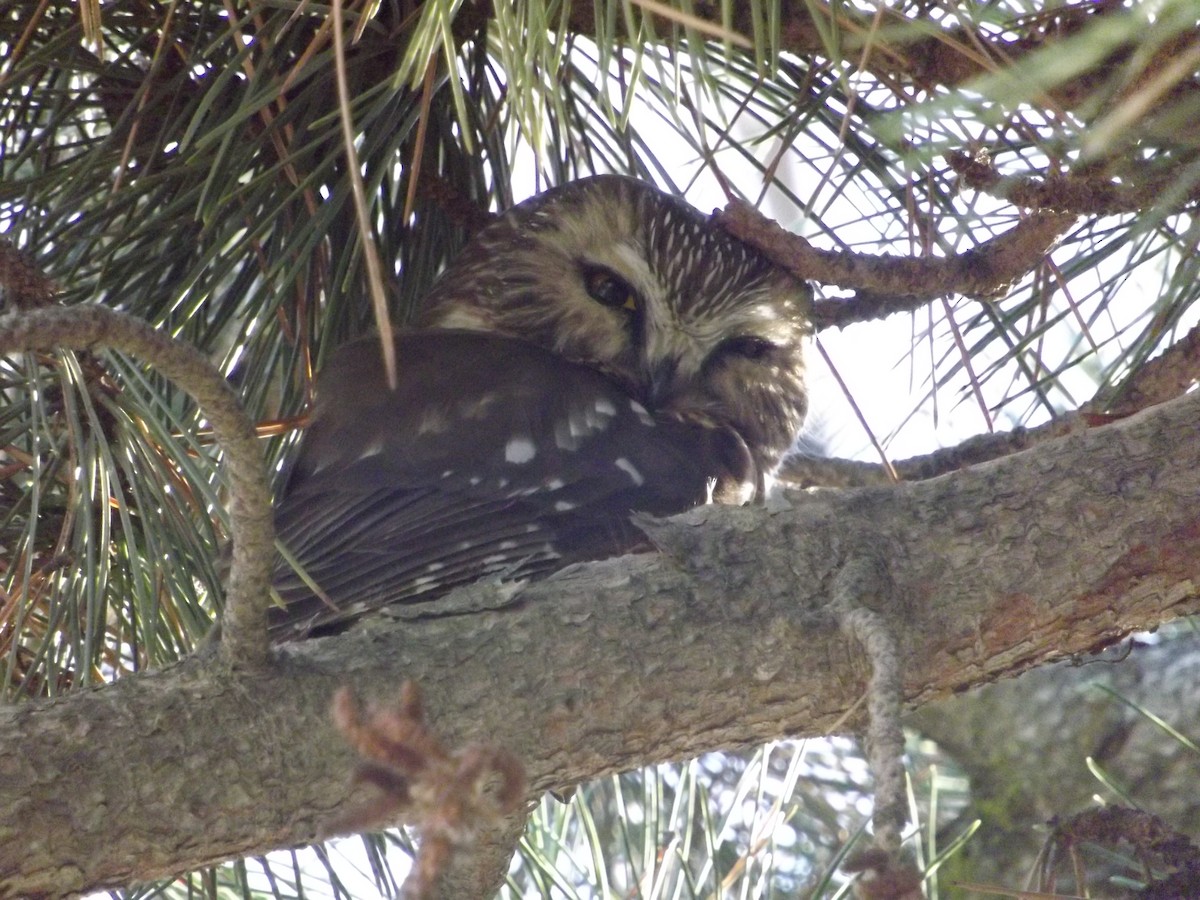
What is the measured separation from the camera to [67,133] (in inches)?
89.9

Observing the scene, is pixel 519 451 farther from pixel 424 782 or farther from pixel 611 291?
pixel 424 782

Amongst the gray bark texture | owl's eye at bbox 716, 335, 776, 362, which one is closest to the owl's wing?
owl's eye at bbox 716, 335, 776, 362

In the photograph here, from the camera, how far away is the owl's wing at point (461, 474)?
7.25 feet

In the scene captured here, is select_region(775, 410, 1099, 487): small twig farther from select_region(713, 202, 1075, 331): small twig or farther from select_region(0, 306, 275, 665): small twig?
select_region(0, 306, 275, 665): small twig

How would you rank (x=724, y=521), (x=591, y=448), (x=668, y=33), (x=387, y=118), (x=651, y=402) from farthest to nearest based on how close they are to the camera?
(x=651, y=402), (x=591, y=448), (x=387, y=118), (x=668, y=33), (x=724, y=521)

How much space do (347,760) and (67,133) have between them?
1.35m

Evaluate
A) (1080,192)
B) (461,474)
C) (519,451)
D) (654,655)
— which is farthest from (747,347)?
(654,655)

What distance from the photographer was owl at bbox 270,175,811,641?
7.38 feet

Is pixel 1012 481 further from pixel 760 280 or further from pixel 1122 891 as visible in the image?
pixel 760 280

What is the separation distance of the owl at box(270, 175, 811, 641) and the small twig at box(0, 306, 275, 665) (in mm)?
575

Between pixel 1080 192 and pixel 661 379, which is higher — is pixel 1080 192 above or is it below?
below

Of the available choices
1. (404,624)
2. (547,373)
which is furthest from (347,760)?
(547,373)

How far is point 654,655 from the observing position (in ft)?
5.20

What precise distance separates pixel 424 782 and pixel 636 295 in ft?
7.30
